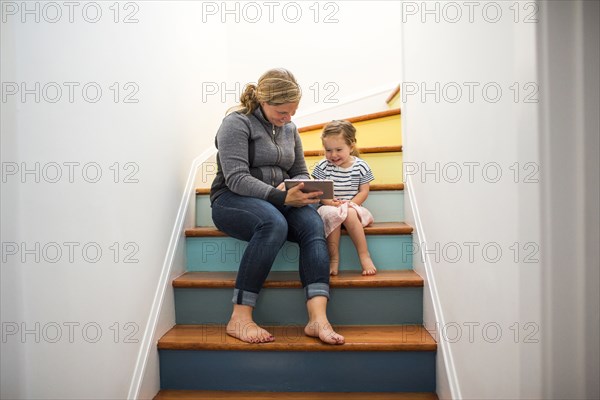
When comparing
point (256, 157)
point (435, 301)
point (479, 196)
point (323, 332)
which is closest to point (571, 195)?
point (479, 196)

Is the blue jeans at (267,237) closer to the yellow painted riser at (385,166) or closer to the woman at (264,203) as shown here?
the woman at (264,203)

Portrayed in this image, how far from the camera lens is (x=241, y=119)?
1700mm

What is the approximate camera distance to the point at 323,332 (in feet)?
4.78

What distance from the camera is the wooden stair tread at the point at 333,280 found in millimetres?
1604

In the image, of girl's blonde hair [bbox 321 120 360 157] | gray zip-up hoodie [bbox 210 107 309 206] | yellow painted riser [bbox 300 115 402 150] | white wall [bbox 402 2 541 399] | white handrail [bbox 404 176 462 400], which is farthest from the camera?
yellow painted riser [bbox 300 115 402 150]

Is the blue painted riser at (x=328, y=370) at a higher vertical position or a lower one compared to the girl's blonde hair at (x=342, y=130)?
lower

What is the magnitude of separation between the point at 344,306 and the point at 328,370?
25 cm

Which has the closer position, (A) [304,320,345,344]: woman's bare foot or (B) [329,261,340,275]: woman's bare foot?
(A) [304,320,345,344]: woman's bare foot

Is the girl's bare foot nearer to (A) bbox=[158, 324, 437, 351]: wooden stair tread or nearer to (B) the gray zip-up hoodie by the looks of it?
(A) bbox=[158, 324, 437, 351]: wooden stair tread

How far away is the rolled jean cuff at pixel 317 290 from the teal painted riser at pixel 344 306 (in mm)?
103

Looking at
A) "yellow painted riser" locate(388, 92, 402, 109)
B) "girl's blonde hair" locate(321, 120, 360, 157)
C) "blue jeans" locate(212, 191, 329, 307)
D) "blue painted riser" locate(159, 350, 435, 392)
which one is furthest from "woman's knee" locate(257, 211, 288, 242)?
"yellow painted riser" locate(388, 92, 402, 109)

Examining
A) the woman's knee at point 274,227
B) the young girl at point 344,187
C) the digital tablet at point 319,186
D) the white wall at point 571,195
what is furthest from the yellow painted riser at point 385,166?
the white wall at point 571,195

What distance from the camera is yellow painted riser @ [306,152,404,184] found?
224cm

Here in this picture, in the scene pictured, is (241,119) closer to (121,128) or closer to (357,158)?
(121,128)
